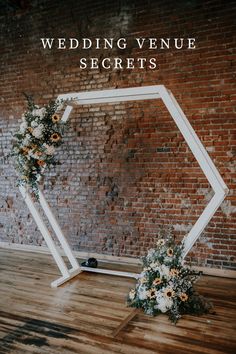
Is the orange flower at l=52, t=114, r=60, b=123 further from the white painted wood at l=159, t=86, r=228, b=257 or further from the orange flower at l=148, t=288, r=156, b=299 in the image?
the orange flower at l=148, t=288, r=156, b=299

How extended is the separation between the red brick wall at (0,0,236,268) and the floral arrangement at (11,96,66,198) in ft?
3.77

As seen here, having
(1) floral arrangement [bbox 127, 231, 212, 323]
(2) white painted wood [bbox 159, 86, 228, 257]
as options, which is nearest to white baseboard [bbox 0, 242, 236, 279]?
(1) floral arrangement [bbox 127, 231, 212, 323]

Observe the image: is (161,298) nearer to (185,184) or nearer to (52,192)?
(185,184)

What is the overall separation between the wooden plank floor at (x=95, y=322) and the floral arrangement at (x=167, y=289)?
0.30 feet

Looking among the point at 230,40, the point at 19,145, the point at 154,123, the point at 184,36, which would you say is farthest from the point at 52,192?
the point at 230,40

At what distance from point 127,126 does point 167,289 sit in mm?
2396

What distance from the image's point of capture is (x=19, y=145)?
4.11 m

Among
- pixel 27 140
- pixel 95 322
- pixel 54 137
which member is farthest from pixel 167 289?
pixel 27 140

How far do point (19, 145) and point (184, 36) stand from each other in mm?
2456

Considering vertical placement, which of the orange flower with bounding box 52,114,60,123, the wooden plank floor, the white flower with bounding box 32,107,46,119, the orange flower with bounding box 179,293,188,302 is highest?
the white flower with bounding box 32,107,46,119

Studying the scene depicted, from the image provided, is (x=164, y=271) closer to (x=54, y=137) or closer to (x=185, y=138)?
(x=185, y=138)

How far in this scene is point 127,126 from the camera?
4930 millimetres

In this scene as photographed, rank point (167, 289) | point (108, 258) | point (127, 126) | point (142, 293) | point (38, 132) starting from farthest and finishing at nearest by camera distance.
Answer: point (108, 258), point (127, 126), point (38, 132), point (142, 293), point (167, 289)

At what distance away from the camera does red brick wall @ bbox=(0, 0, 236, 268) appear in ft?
14.3
